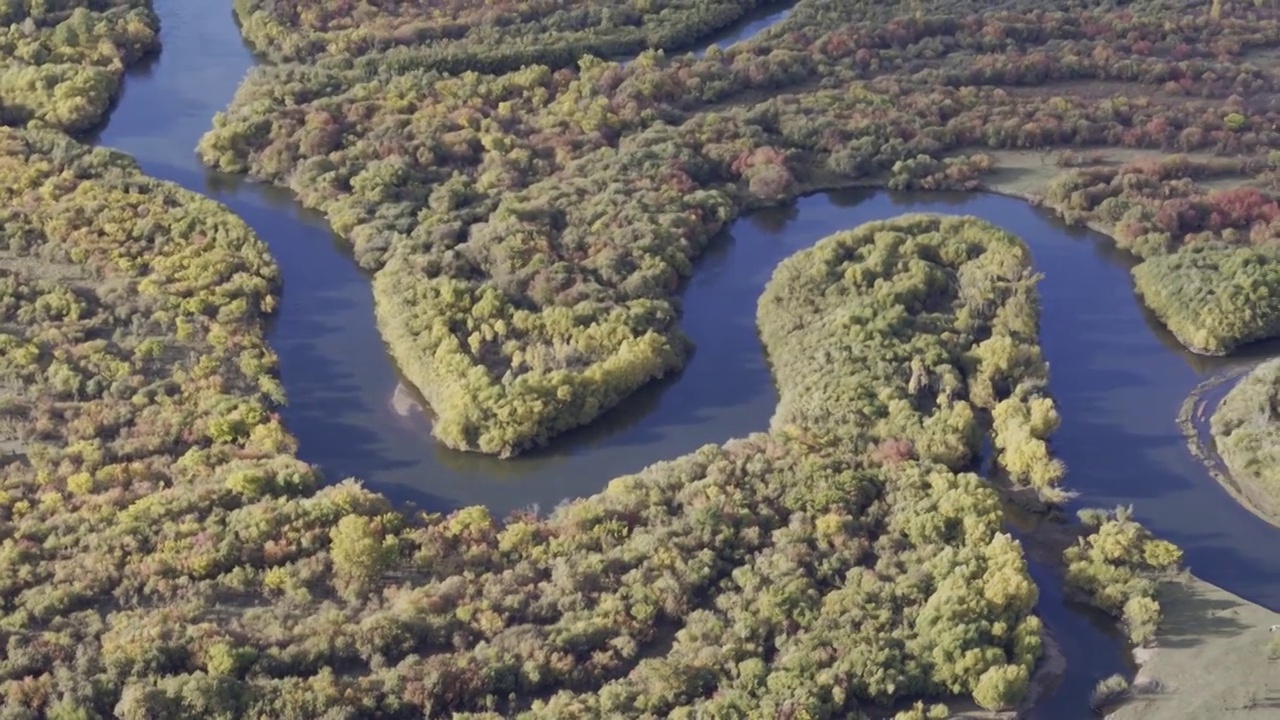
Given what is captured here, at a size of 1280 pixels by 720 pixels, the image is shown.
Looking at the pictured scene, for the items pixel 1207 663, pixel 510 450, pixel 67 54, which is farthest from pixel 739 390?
pixel 67 54

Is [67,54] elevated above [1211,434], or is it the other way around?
[67,54]

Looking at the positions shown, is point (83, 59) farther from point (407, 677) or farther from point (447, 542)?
point (407, 677)

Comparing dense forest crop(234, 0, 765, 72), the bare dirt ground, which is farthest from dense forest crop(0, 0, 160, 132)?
the bare dirt ground

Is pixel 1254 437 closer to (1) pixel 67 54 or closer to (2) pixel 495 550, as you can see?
(2) pixel 495 550

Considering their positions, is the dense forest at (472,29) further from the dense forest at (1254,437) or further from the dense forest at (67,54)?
the dense forest at (1254,437)

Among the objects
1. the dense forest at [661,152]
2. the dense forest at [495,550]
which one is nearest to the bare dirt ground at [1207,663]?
the dense forest at [495,550]

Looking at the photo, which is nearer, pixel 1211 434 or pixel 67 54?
pixel 1211 434

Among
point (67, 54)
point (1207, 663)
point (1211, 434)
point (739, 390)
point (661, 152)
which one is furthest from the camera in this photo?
point (67, 54)
